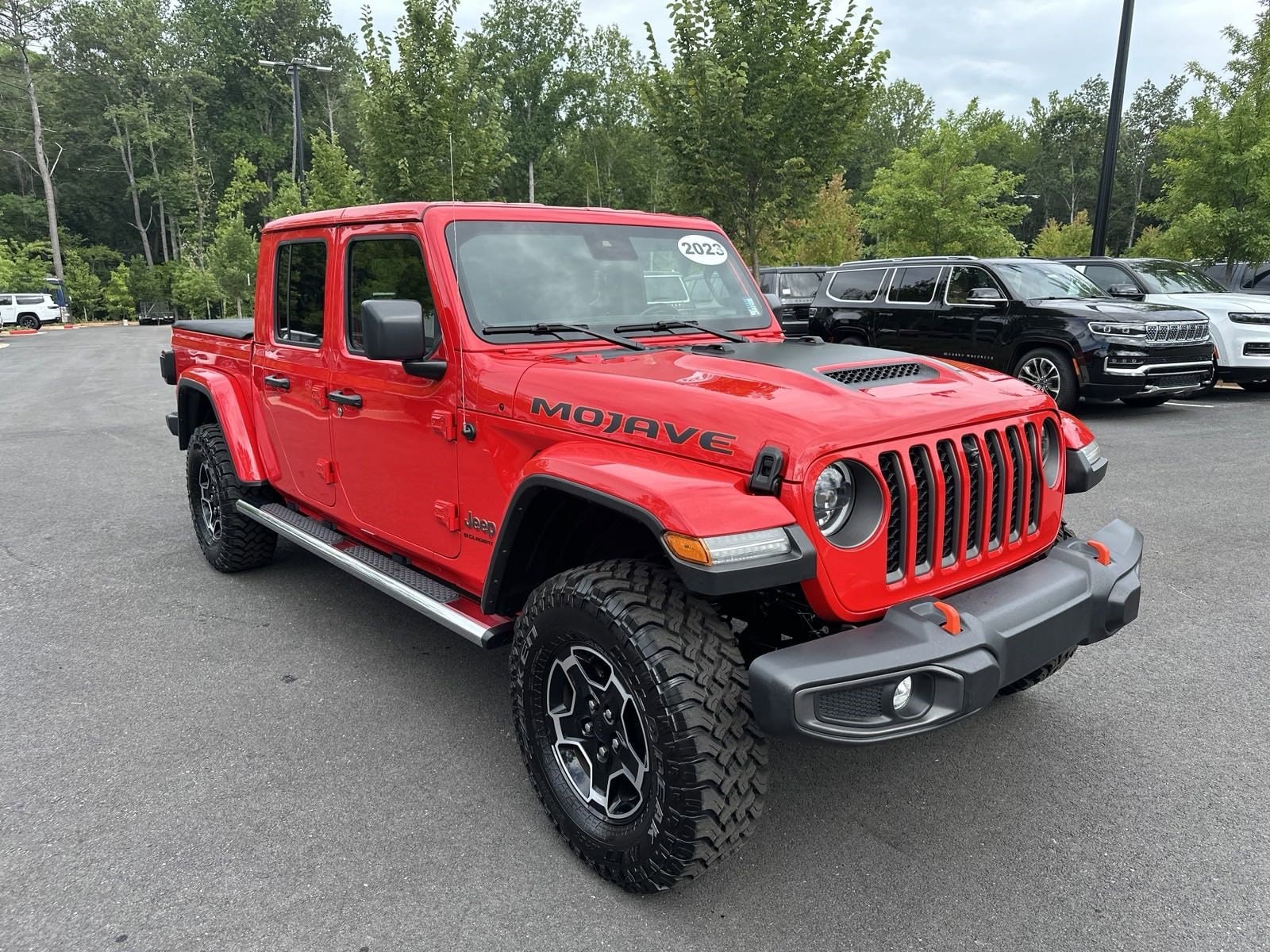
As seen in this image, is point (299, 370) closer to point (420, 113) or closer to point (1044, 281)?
point (1044, 281)

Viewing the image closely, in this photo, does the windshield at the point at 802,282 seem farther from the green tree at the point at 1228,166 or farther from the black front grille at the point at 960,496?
the black front grille at the point at 960,496

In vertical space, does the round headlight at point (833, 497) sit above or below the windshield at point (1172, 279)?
below

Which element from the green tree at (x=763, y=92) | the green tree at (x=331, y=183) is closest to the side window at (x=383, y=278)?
the green tree at (x=763, y=92)

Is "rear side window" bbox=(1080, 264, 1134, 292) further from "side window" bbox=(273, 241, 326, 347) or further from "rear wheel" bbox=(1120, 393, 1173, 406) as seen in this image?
"side window" bbox=(273, 241, 326, 347)

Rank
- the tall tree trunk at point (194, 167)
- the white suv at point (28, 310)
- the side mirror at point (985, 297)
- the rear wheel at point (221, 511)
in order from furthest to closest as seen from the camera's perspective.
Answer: the tall tree trunk at point (194, 167), the white suv at point (28, 310), the side mirror at point (985, 297), the rear wheel at point (221, 511)

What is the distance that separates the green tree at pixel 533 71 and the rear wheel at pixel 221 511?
43.7m

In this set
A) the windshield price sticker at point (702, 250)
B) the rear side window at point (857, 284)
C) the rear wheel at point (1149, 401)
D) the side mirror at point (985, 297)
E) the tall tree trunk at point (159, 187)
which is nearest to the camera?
the windshield price sticker at point (702, 250)

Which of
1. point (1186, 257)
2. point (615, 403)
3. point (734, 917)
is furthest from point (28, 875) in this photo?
point (1186, 257)

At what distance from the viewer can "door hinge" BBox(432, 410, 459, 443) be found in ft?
10.0

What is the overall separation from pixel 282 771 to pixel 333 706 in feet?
1.57

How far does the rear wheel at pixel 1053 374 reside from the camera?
949 cm

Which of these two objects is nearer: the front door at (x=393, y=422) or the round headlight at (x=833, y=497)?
the round headlight at (x=833, y=497)

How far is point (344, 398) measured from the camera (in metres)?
3.62

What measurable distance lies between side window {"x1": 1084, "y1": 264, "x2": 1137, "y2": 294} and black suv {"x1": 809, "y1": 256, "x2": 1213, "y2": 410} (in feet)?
4.03
